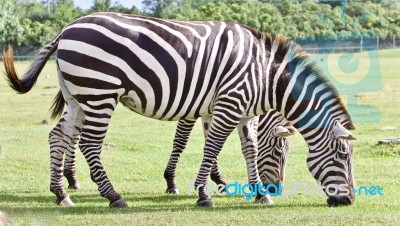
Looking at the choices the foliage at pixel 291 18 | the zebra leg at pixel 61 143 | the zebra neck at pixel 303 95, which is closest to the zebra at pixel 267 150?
the zebra neck at pixel 303 95

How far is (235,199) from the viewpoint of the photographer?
396 inches

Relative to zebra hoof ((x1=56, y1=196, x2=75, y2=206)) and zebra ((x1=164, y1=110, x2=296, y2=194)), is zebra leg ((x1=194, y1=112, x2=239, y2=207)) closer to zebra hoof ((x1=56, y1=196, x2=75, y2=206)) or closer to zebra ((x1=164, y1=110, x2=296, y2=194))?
zebra ((x1=164, y1=110, x2=296, y2=194))

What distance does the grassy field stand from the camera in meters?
8.31

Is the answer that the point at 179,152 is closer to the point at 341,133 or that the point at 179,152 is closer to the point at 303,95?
the point at 303,95

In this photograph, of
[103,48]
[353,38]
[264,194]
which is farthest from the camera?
[353,38]

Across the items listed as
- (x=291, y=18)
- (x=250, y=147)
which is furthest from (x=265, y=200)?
(x=291, y=18)

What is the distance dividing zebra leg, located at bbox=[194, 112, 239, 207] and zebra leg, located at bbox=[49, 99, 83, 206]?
5.63 feet

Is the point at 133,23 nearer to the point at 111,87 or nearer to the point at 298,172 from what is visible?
the point at 111,87

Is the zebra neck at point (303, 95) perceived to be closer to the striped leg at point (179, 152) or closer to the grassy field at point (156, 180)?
the grassy field at point (156, 180)

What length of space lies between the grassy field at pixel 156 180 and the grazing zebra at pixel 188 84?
49 centimetres

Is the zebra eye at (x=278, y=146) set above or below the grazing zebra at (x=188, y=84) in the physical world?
below

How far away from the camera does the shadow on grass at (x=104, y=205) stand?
891 cm

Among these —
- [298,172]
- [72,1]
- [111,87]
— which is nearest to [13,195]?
[111,87]

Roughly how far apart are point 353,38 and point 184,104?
48199 mm
